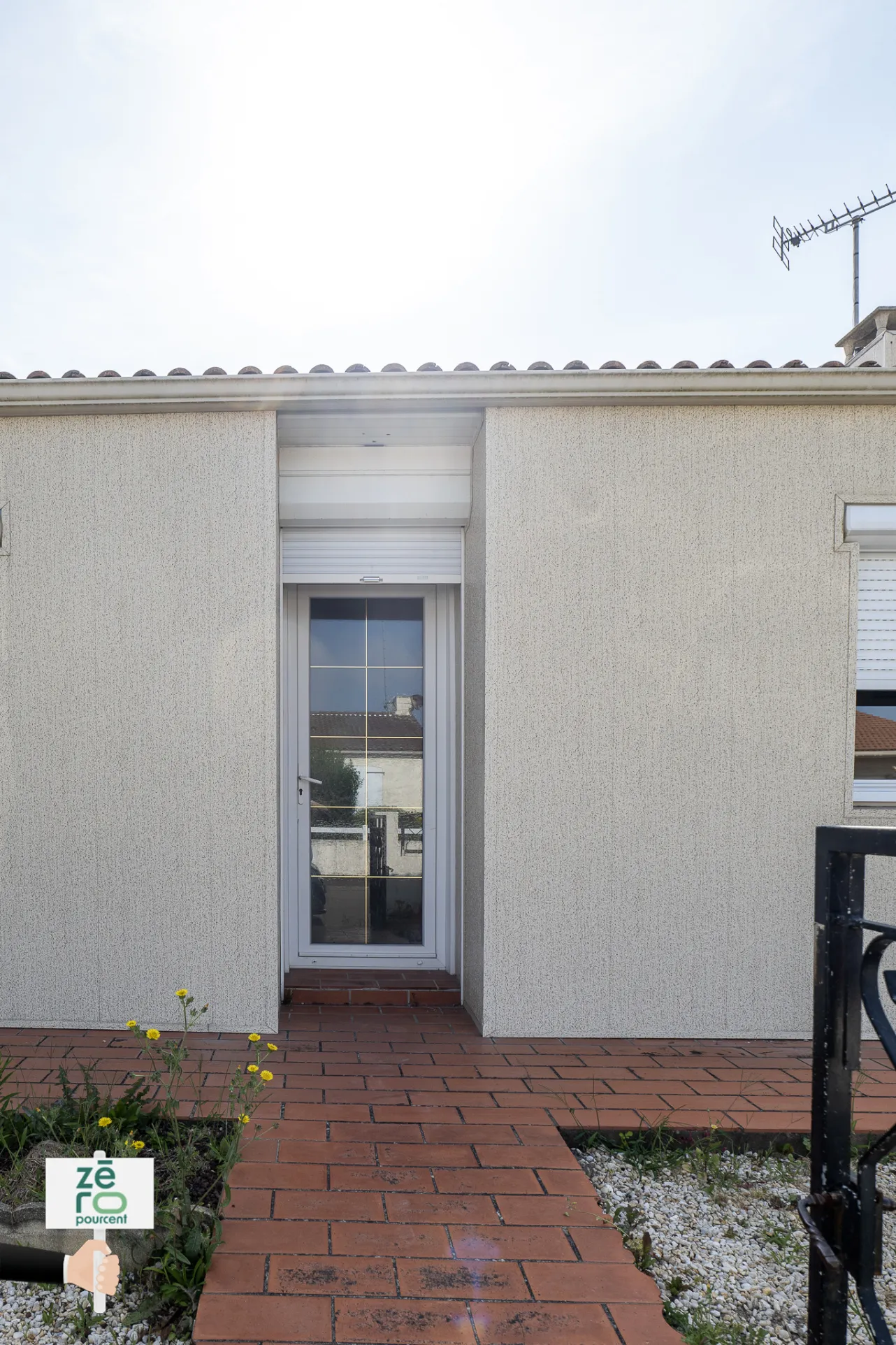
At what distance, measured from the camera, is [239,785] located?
4.83m

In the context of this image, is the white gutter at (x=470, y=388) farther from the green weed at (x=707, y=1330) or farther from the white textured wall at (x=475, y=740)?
the green weed at (x=707, y=1330)

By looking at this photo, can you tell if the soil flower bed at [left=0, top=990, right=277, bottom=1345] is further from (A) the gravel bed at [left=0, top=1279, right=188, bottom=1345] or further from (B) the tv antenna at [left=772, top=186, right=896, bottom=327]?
(B) the tv antenna at [left=772, top=186, right=896, bottom=327]

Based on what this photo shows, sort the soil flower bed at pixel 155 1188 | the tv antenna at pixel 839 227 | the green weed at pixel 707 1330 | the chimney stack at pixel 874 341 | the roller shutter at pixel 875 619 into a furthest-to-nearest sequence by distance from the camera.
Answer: the tv antenna at pixel 839 227 < the chimney stack at pixel 874 341 < the roller shutter at pixel 875 619 < the soil flower bed at pixel 155 1188 < the green weed at pixel 707 1330

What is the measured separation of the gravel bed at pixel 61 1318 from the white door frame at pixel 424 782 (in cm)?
296

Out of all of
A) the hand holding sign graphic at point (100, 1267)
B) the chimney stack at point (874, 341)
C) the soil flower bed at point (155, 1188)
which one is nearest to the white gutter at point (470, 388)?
the chimney stack at point (874, 341)

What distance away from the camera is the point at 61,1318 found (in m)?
2.55

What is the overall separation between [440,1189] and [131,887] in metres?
2.59

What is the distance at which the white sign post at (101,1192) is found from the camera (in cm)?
251

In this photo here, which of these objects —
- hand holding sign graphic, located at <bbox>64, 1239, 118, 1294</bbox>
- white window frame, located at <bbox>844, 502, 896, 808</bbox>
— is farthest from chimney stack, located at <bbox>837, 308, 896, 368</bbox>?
hand holding sign graphic, located at <bbox>64, 1239, 118, 1294</bbox>

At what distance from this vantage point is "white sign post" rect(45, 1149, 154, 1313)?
8.22ft

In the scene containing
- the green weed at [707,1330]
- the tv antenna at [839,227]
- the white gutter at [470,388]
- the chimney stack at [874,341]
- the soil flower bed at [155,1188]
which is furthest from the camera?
the tv antenna at [839,227]

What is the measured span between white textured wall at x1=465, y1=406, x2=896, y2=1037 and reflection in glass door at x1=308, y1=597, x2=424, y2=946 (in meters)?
1.06

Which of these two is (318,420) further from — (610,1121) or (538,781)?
(610,1121)

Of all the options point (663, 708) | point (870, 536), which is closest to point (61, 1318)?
point (663, 708)
